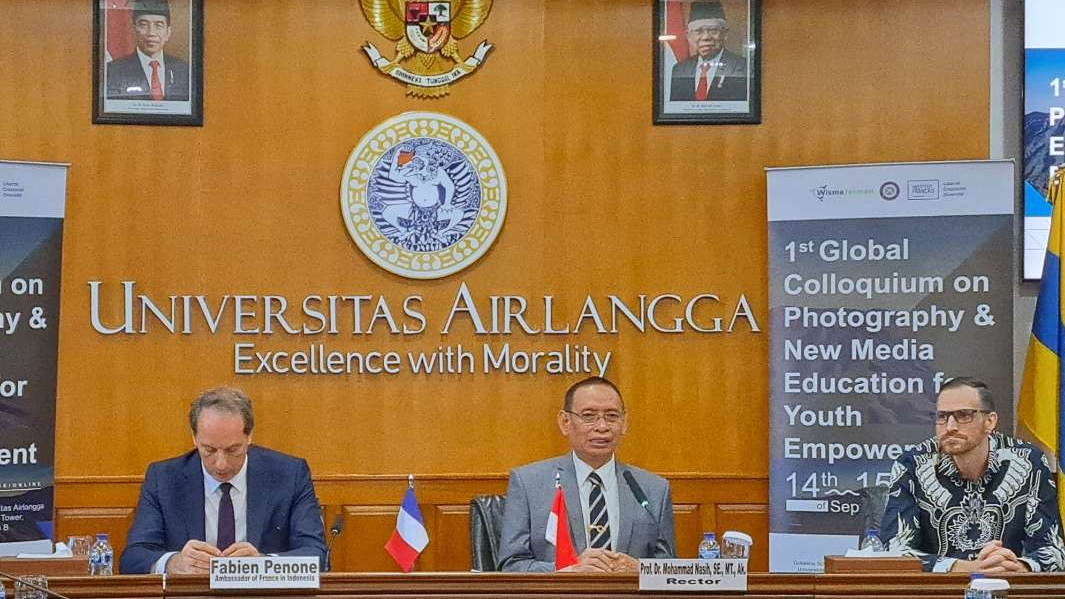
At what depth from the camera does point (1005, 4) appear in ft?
19.0

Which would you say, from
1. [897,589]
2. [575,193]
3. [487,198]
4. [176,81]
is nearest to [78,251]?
[176,81]

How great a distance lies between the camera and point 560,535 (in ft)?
12.7

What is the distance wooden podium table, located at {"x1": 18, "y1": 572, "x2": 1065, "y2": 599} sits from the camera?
308 cm

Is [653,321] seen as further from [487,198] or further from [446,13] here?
[446,13]

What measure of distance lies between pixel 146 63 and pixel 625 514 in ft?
9.41

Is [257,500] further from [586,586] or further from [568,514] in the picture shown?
[586,586]

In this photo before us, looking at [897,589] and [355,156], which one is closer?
[897,589]

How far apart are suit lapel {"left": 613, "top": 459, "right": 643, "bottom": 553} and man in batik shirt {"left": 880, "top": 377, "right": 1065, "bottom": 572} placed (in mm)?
785

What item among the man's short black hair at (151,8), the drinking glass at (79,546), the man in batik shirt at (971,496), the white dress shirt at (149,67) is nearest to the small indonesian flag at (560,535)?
the man in batik shirt at (971,496)

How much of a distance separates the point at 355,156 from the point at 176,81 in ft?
2.64

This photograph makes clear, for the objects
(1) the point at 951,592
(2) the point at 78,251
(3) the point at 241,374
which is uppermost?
(2) the point at 78,251

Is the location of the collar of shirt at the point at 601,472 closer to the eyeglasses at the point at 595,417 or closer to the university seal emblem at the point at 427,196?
the eyeglasses at the point at 595,417

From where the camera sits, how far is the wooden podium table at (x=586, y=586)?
3.08 metres

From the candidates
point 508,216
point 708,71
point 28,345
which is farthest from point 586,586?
point 708,71
